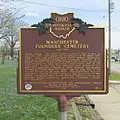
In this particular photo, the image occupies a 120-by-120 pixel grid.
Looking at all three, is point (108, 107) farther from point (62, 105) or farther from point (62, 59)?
point (62, 59)

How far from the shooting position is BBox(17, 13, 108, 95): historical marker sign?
21.8 ft

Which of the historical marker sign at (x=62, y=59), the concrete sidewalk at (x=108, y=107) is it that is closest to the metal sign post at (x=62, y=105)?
the historical marker sign at (x=62, y=59)

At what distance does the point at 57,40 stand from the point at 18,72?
86 cm

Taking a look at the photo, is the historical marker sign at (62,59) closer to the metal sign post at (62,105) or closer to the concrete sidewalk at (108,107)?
the metal sign post at (62,105)

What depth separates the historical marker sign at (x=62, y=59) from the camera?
6.65 m

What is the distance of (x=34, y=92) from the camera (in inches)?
263

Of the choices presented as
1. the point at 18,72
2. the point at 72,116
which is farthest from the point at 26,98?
the point at 18,72

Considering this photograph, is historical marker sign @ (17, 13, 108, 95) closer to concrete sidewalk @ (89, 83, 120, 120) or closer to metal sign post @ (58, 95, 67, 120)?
metal sign post @ (58, 95, 67, 120)

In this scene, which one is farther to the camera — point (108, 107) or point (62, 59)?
point (108, 107)

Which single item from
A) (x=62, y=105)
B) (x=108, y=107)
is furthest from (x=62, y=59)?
(x=108, y=107)

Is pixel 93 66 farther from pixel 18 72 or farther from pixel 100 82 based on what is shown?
pixel 18 72

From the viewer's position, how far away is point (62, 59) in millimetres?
6648

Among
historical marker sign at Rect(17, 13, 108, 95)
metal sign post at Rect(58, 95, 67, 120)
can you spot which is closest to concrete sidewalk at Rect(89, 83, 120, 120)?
metal sign post at Rect(58, 95, 67, 120)

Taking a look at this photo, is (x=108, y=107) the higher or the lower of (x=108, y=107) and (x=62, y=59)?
the lower
